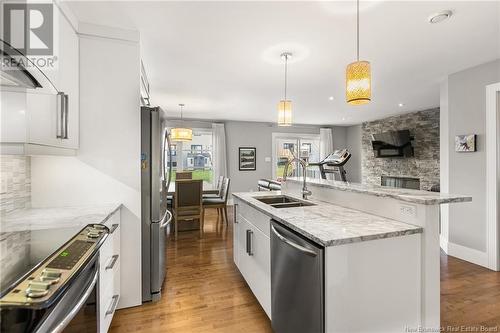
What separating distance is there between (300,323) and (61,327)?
3.69ft

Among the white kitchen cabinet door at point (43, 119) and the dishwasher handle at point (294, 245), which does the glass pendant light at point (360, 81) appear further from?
the white kitchen cabinet door at point (43, 119)

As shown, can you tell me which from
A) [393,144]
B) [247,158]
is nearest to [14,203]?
[247,158]

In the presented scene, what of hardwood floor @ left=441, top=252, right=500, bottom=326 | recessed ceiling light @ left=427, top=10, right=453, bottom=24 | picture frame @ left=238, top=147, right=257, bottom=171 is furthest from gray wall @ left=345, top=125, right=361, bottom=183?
recessed ceiling light @ left=427, top=10, right=453, bottom=24

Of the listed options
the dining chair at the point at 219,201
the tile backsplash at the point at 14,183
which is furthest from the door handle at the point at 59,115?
the dining chair at the point at 219,201

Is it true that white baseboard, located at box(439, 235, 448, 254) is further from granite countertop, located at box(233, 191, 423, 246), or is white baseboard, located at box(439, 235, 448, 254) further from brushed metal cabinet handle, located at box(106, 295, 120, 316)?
brushed metal cabinet handle, located at box(106, 295, 120, 316)

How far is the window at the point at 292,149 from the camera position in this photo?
7.70 metres

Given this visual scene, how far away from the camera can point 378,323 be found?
1354 millimetres

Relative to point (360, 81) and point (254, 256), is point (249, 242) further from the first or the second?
point (360, 81)

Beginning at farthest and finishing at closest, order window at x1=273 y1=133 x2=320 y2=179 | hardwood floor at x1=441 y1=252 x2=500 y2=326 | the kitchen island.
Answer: window at x1=273 y1=133 x2=320 y2=179 < hardwood floor at x1=441 y1=252 x2=500 y2=326 < the kitchen island

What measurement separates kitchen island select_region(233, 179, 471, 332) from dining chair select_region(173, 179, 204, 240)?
101 inches

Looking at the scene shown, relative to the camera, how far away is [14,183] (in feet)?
5.67

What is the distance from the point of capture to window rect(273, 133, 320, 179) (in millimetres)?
7695

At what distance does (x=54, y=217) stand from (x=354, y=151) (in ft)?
26.9

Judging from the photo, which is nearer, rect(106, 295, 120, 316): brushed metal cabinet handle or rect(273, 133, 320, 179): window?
rect(106, 295, 120, 316): brushed metal cabinet handle
